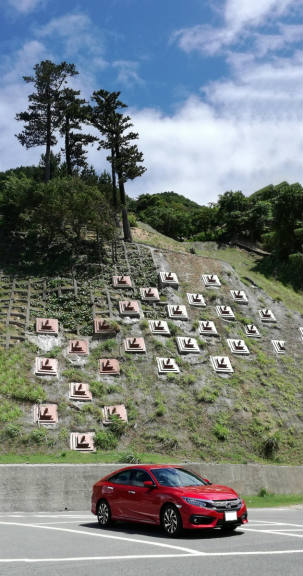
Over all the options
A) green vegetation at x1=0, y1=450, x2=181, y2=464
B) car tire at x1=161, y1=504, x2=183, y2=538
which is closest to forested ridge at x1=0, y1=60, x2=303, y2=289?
green vegetation at x1=0, y1=450, x2=181, y2=464

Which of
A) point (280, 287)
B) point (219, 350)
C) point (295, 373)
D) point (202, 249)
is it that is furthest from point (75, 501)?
point (202, 249)

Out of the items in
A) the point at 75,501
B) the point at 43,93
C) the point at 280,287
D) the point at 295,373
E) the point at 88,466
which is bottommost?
the point at 75,501

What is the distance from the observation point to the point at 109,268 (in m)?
31.7

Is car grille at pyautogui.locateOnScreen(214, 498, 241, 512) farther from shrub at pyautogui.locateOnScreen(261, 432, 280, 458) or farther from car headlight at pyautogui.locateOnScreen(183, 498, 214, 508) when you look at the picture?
shrub at pyautogui.locateOnScreen(261, 432, 280, 458)

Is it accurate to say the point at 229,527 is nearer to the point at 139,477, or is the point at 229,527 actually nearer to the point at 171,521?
the point at 171,521

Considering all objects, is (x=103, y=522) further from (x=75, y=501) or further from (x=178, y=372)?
(x=178, y=372)

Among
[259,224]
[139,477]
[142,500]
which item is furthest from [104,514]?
[259,224]

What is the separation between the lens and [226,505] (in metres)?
9.62

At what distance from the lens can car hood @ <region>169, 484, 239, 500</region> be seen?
9607 mm

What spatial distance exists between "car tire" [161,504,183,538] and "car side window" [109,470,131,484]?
1.45 metres

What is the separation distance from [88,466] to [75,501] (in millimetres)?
983

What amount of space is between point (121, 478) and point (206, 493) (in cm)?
225

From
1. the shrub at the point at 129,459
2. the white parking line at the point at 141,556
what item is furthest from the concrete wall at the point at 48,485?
the white parking line at the point at 141,556

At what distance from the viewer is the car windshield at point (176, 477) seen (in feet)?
34.3
